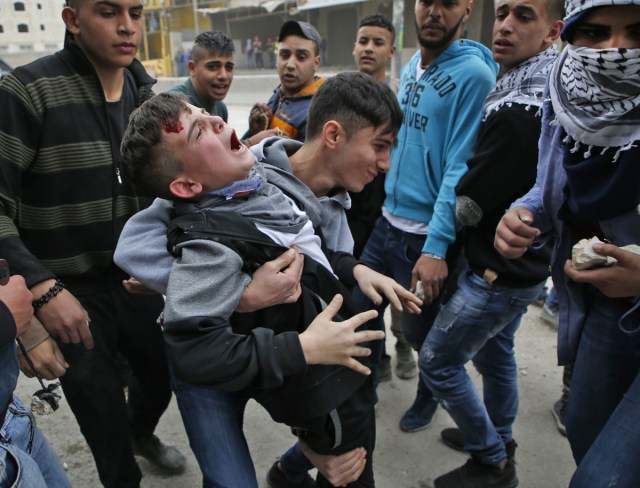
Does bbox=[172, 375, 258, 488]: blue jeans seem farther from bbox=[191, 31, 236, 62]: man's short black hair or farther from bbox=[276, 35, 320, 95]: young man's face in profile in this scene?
bbox=[191, 31, 236, 62]: man's short black hair

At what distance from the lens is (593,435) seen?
64.6 inches

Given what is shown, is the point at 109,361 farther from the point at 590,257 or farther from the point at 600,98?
the point at 600,98

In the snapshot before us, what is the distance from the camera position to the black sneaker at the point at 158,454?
94.4 inches

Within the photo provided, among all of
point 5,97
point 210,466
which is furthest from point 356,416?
point 5,97

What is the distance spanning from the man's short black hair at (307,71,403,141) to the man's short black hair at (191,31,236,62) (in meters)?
2.05

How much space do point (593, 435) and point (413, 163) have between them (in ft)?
4.43

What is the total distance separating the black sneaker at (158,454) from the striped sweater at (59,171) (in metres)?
0.93

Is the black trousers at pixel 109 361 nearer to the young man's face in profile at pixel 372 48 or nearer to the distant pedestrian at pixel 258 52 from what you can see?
the young man's face in profile at pixel 372 48

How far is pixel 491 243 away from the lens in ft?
6.84

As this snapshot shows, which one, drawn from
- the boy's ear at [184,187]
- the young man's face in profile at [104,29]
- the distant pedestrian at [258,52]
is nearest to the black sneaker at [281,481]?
the boy's ear at [184,187]

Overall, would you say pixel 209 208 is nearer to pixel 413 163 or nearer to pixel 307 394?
pixel 307 394

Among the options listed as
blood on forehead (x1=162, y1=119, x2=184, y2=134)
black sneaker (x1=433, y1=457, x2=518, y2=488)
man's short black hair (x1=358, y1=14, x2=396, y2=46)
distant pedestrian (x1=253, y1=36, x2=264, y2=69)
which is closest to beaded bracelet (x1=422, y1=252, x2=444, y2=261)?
black sneaker (x1=433, y1=457, x2=518, y2=488)

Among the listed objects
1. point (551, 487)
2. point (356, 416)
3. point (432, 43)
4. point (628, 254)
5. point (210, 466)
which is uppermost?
point (432, 43)

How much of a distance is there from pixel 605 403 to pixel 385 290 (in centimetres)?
78
